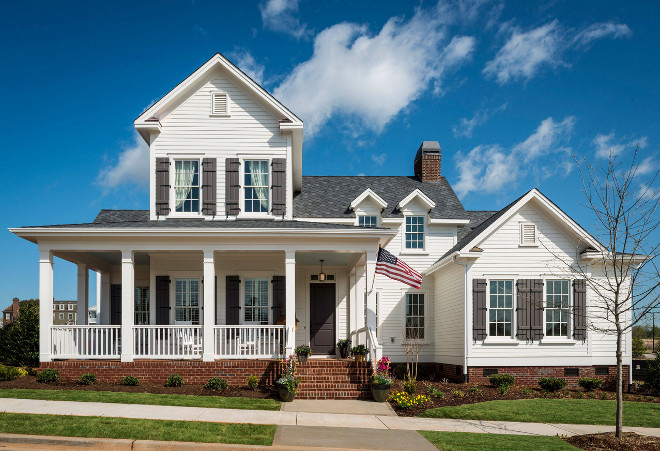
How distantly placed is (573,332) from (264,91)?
12.4 metres

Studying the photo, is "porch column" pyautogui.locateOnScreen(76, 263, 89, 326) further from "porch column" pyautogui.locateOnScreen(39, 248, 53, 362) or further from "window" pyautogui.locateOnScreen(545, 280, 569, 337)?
"window" pyautogui.locateOnScreen(545, 280, 569, 337)

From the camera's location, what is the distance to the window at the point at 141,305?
19.9 meters

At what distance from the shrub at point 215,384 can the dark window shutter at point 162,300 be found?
4.39 meters

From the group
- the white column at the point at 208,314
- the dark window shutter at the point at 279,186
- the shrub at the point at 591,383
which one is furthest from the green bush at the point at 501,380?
the white column at the point at 208,314

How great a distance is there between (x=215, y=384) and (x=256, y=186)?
662 cm

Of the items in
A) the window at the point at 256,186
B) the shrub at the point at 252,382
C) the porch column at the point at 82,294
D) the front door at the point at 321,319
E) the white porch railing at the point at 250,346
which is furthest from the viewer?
the front door at the point at 321,319

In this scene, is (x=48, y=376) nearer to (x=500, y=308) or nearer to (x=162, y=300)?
(x=162, y=300)

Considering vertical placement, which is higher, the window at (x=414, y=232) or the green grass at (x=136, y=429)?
the window at (x=414, y=232)

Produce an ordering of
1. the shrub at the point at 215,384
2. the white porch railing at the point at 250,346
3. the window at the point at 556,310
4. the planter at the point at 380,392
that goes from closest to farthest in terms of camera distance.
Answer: the planter at the point at 380,392, the shrub at the point at 215,384, the white porch railing at the point at 250,346, the window at the point at 556,310

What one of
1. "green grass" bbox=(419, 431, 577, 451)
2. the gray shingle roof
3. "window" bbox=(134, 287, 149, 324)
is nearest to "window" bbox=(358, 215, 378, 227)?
the gray shingle roof

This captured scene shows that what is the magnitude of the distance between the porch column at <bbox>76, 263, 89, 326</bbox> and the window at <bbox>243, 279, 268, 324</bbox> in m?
5.22

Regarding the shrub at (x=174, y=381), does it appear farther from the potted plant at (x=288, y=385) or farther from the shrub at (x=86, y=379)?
the potted plant at (x=288, y=385)

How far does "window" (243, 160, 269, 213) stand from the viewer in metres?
18.8

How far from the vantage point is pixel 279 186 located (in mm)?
18688
